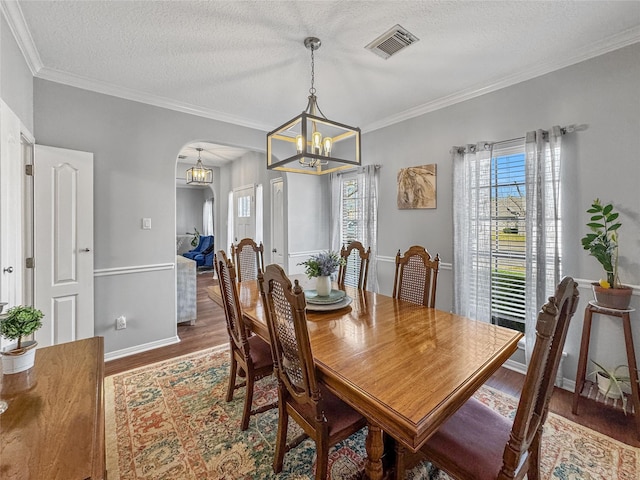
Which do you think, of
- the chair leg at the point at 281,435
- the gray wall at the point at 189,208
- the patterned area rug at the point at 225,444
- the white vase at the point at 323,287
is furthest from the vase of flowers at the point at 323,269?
the gray wall at the point at 189,208

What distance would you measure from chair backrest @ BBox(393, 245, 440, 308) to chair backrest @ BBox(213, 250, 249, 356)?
1.29m

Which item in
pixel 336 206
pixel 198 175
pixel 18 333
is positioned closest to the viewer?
pixel 18 333

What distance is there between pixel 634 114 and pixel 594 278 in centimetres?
123

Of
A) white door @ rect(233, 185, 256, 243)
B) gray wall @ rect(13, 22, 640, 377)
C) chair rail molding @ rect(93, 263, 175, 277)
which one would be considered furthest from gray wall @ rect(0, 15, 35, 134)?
white door @ rect(233, 185, 256, 243)

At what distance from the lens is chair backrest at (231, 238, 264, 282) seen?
130 inches

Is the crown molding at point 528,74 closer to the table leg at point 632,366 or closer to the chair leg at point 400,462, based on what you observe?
the table leg at point 632,366

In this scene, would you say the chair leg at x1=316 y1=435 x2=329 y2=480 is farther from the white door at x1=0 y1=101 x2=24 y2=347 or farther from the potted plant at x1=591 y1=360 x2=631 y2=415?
the potted plant at x1=591 y1=360 x2=631 y2=415

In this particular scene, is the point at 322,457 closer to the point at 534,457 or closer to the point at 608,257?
the point at 534,457

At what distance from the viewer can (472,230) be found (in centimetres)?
297

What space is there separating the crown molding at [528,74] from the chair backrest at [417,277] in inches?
72.2

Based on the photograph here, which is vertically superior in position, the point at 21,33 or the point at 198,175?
the point at 21,33

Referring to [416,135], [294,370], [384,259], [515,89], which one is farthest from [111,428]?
[515,89]

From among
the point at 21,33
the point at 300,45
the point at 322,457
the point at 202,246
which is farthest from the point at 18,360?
the point at 202,246

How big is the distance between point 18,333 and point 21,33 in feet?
7.30
